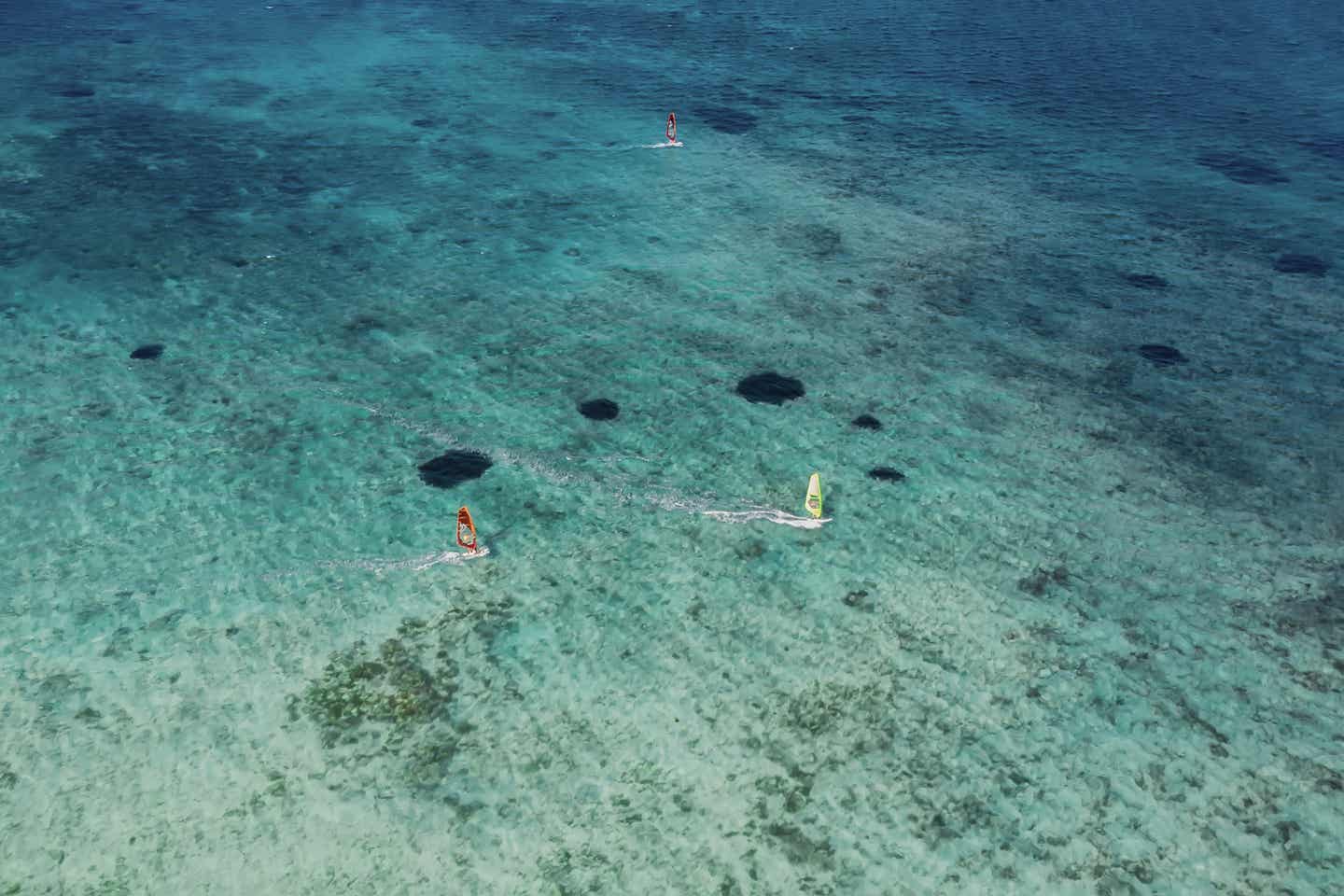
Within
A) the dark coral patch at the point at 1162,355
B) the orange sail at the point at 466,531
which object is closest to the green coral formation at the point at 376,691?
the orange sail at the point at 466,531

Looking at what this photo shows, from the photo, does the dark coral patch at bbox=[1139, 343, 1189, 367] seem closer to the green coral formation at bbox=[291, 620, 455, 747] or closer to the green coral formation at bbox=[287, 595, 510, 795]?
the green coral formation at bbox=[287, 595, 510, 795]

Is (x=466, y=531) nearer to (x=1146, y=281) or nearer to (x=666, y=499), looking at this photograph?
(x=666, y=499)

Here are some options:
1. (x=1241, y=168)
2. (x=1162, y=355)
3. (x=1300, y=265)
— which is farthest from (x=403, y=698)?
(x=1241, y=168)

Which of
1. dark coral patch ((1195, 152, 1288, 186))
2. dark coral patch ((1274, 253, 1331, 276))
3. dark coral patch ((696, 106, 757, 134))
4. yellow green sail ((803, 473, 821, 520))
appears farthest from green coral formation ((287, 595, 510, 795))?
dark coral patch ((1195, 152, 1288, 186))

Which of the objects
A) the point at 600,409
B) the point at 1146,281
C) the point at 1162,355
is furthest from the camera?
the point at 1146,281

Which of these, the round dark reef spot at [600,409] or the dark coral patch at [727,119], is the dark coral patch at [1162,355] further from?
the dark coral patch at [727,119]

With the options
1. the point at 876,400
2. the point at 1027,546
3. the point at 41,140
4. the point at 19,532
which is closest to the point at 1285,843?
the point at 1027,546

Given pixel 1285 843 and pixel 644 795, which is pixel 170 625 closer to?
pixel 644 795
